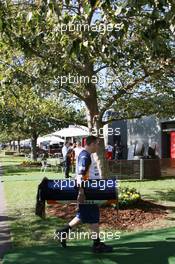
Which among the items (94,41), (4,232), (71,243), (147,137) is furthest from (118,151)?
(94,41)

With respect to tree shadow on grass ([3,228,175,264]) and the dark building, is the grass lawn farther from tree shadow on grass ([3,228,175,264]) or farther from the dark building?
the dark building

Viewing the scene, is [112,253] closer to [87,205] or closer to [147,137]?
[87,205]

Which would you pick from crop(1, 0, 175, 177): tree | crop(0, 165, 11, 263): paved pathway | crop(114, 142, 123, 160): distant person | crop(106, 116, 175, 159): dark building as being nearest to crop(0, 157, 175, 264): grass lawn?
crop(0, 165, 11, 263): paved pathway

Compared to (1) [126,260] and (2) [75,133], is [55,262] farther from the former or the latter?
(2) [75,133]

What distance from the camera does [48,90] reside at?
12.9 m

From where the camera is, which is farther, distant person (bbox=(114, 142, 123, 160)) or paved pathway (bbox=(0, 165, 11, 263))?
distant person (bbox=(114, 142, 123, 160))

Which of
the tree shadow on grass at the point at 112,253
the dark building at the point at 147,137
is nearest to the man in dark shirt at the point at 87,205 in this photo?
the tree shadow on grass at the point at 112,253

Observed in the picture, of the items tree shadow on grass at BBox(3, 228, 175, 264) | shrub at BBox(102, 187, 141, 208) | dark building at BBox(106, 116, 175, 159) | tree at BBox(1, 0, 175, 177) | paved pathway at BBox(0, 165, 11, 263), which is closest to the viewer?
tree at BBox(1, 0, 175, 177)

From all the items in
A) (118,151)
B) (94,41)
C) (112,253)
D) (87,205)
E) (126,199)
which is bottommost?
(112,253)

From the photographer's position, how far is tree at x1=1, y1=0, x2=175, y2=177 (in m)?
6.41

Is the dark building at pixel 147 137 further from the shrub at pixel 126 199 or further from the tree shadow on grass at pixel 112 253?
the tree shadow on grass at pixel 112 253

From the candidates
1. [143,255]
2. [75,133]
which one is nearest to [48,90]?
[143,255]

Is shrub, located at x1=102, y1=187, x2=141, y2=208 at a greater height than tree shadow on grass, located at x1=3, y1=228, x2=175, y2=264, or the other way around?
shrub, located at x1=102, y1=187, x2=141, y2=208

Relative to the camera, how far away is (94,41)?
7066 mm
